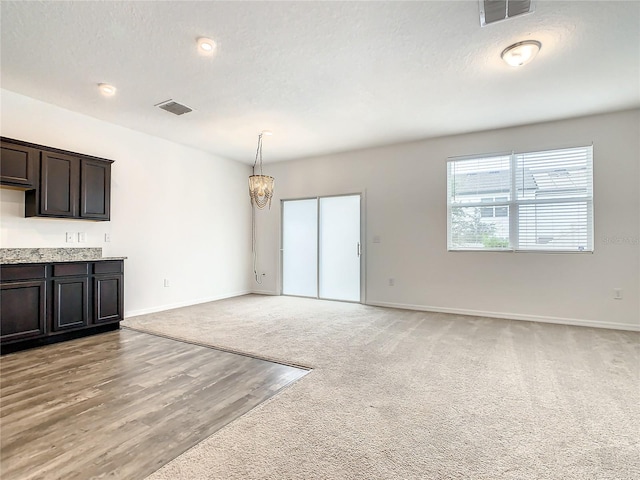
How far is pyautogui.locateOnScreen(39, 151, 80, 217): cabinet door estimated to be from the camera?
12.1 feet

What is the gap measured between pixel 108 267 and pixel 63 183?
112cm

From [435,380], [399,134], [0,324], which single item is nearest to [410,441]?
[435,380]

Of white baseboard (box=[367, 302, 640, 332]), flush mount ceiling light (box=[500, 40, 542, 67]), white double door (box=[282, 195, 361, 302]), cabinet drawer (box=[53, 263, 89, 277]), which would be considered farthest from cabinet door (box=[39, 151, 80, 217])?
flush mount ceiling light (box=[500, 40, 542, 67])

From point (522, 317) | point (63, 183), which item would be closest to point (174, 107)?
point (63, 183)

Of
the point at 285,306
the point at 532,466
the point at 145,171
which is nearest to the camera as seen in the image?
the point at 532,466

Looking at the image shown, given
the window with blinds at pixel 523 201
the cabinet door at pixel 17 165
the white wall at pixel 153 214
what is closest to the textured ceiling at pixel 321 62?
the white wall at pixel 153 214

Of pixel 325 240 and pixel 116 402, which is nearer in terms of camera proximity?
pixel 116 402

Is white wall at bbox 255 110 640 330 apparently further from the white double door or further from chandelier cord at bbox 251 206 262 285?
chandelier cord at bbox 251 206 262 285

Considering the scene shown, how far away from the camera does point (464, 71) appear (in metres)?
3.28

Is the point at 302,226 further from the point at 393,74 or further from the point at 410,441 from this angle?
the point at 410,441

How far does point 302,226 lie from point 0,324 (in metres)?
4.69

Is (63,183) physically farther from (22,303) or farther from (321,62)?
(321,62)

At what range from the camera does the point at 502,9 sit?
2373 mm

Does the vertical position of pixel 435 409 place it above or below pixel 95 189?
below
